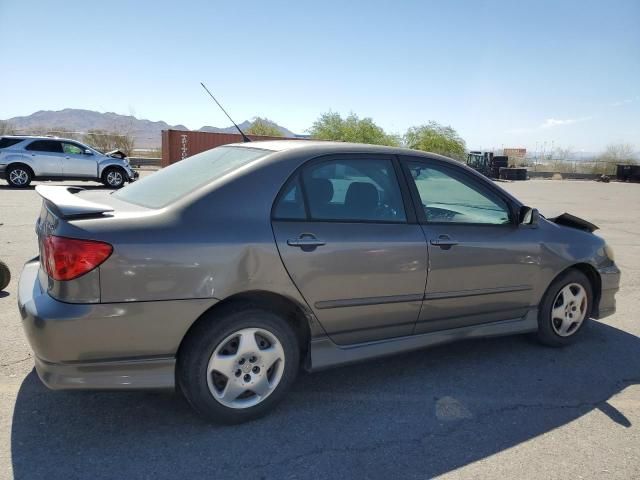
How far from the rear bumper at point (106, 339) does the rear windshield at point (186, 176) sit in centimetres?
65

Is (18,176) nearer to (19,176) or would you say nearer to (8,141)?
(19,176)

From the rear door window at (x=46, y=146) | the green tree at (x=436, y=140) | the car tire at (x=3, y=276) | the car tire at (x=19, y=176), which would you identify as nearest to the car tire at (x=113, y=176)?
the rear door window at (x=46, y=146)

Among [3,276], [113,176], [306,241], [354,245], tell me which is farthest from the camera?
[113,176]

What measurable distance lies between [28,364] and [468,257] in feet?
10.3

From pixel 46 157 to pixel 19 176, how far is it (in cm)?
99

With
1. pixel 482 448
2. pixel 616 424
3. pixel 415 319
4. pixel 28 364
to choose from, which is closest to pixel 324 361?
pixel 415 319

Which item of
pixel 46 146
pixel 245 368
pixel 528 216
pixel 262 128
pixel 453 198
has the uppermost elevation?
pixel 262 128

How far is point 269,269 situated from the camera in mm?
2775

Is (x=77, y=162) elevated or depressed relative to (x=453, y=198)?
elevated

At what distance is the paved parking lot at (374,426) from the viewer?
2.54 meters

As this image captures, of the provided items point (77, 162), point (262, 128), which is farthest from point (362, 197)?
point (262, 128)

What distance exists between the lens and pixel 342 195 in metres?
3.21

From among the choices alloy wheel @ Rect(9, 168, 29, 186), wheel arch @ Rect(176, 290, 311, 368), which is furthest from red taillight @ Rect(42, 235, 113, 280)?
alloy wheel @ Rect(9, 168, 29, 186)

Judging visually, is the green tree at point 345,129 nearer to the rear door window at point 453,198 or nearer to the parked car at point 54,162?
the parked car at point 54,162
